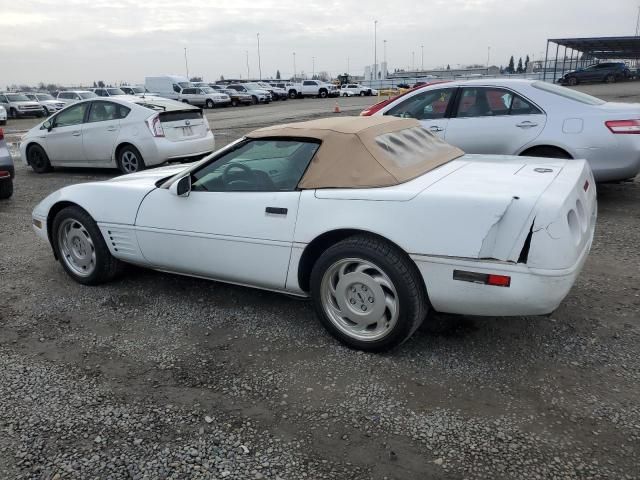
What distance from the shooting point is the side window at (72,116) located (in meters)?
10.1

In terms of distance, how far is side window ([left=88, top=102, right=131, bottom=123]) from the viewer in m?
9.65

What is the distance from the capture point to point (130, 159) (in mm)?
9648

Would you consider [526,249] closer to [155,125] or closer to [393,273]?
[393,273]

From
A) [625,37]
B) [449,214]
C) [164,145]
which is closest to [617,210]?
[449,214]

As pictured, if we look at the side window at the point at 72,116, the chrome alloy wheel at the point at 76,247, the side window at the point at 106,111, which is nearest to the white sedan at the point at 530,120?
the chrome alloy wheel at the point at 76,247

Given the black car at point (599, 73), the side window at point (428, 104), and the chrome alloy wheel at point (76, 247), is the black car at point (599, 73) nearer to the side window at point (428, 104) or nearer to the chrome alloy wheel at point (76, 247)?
the side window at point (428, 104)

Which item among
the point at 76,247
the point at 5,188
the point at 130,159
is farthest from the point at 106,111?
the point at 76,247

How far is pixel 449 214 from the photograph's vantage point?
2.87 metres

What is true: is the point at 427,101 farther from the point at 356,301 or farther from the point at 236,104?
the point at 236,104

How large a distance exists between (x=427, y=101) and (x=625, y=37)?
153 ft

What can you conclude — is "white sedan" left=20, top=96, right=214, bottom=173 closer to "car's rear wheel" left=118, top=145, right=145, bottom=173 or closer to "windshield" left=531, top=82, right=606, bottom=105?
"car's rear wheel" left=118, top=145, right=145, bottom=173

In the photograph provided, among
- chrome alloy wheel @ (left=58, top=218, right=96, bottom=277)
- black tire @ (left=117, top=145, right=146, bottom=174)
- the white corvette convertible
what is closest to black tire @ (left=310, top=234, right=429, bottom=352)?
the white corvette convertible

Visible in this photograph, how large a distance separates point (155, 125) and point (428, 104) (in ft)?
16.0

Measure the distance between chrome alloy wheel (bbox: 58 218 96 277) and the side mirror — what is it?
1094mm
